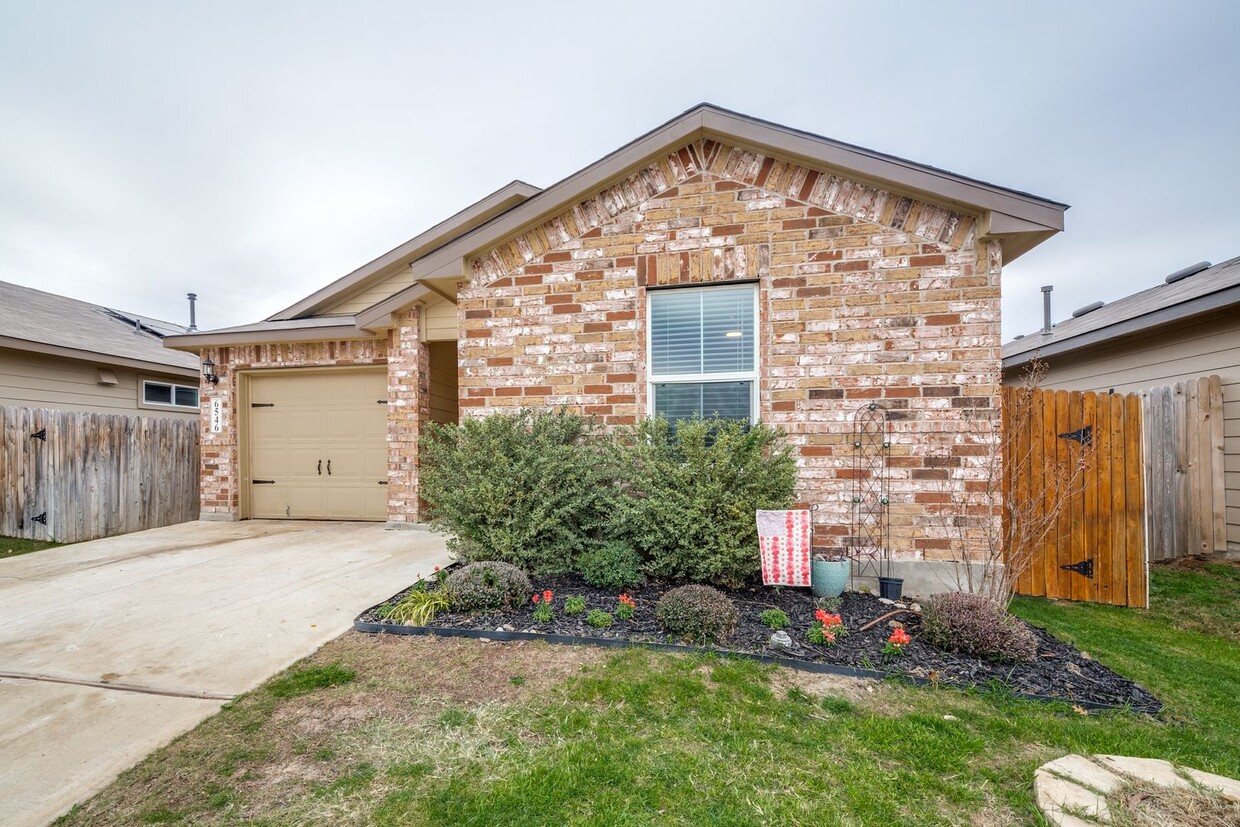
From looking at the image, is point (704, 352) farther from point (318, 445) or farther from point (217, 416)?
point (217, 416)

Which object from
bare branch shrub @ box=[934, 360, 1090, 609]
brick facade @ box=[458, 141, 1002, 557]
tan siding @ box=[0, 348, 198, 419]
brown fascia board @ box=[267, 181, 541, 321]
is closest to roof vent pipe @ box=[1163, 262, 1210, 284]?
bare branch shrub @ box=[934, 360, 1090, 609]

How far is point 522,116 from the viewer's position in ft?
37.8

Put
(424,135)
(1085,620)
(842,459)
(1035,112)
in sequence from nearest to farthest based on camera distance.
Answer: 1. (1085,620)
2. (842,459)
3. (1035,112)
4. (424,135)

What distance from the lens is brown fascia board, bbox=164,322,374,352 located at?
7.35 m

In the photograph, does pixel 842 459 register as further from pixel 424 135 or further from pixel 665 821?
pixel 424 135

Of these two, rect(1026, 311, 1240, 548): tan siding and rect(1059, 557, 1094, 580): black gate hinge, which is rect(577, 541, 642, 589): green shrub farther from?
rect(1026, 311, 1240, 548): tan siding

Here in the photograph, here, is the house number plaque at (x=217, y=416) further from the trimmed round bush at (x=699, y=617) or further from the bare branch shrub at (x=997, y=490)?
the bare branch shrub at (x=997, y=490)

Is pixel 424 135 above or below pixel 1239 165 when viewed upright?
above

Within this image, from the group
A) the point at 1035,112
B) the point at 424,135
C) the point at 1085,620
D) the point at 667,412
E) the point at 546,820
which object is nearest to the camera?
the point at 546,820

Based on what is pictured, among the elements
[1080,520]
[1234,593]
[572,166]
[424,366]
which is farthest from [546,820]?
[572,166]

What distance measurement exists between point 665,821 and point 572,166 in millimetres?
16529

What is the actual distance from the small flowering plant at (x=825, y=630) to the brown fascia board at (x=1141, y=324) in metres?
3.27

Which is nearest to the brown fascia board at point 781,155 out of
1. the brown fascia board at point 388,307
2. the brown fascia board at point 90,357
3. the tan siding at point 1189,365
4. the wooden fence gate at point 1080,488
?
the brown fascia board at point 388,307

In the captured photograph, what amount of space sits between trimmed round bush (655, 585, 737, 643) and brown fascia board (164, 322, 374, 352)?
607 cm
